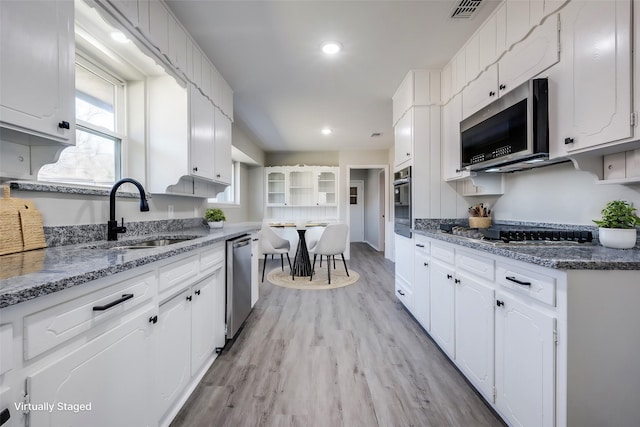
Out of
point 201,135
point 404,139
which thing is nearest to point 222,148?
point 201,135

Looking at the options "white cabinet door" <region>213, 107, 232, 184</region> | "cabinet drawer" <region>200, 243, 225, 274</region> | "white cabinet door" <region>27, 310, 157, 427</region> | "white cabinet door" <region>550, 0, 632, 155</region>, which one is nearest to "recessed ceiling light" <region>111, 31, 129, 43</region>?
"white cabinet door" <region>213, 107, 232, 184</region>

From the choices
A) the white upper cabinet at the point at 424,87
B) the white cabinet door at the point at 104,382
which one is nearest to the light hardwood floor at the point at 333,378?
the white cabinet door at the point at 104,382

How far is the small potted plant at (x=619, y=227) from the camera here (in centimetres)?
121

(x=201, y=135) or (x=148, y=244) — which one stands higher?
(x=201, y=135)

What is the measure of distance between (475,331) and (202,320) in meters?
1.70

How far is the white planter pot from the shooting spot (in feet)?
3.95

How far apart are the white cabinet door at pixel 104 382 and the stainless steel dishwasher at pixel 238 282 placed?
936 mm

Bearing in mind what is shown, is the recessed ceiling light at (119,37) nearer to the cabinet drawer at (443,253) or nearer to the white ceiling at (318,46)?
the white ceiling at (318,46)

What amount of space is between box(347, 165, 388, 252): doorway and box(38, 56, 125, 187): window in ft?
19.0

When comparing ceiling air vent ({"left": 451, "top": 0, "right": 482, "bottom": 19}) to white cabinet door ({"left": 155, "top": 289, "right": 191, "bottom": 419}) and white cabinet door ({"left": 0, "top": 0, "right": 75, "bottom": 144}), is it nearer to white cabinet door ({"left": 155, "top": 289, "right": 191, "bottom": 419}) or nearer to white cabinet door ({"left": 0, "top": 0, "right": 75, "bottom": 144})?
white cabinet door ({"left": 0, "top": 0, "right": 75, "bottom": 144})

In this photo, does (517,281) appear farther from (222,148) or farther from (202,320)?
(222,148)

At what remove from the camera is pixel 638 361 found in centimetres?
98

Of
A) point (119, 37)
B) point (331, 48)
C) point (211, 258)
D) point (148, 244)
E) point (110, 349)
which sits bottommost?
point (110, 349)

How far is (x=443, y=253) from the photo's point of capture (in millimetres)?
1969
